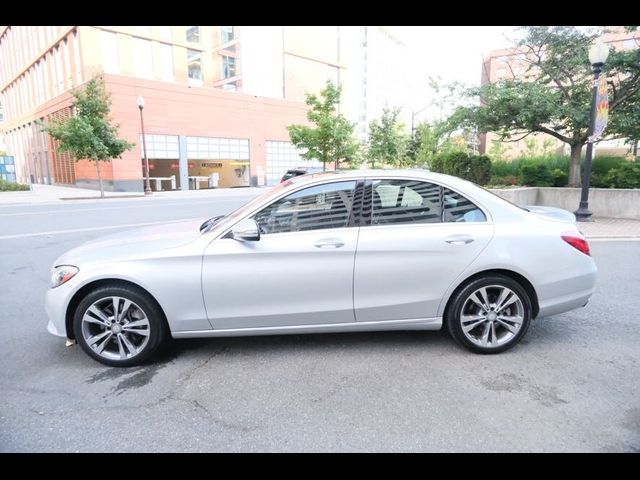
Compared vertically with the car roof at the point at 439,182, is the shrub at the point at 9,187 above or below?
below

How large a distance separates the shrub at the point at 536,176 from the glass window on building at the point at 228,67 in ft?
105

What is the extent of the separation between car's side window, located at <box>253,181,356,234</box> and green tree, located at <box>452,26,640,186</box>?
10307mm

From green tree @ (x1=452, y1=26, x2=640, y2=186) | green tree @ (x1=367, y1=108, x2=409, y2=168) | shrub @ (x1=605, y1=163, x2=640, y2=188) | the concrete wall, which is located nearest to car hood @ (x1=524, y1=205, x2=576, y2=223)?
the concrete wall

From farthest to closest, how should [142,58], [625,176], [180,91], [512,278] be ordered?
[180,91] < [142,58] < [625,176] < [512,278]

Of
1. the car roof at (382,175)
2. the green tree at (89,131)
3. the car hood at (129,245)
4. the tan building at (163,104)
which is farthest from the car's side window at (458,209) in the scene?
the tan building at (163,104)

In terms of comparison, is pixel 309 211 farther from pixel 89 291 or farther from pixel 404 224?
pixel 89 291

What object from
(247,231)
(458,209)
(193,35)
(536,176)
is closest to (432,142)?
(536,176)

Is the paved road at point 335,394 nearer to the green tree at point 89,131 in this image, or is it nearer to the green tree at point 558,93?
the green tree at point 558,93

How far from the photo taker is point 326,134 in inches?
643

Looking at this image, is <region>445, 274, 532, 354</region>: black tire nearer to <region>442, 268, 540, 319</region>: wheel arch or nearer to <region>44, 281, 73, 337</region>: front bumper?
<region>442, 268, 540, 319</region>: wheel arch

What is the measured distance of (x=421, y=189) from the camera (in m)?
3.93

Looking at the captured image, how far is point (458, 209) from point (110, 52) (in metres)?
34.0

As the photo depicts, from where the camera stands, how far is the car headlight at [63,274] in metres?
3.58
